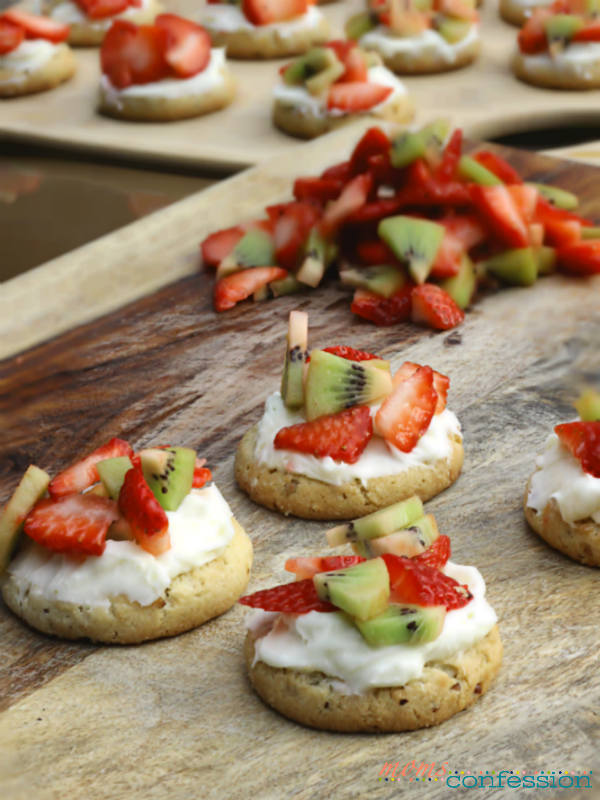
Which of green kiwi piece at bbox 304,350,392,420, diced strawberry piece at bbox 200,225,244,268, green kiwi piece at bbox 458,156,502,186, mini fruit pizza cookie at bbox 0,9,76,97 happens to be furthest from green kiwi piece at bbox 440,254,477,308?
mini fruit pizza cookie at bbox 0,9,76,97

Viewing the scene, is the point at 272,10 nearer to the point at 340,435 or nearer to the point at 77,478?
the point at 340,435

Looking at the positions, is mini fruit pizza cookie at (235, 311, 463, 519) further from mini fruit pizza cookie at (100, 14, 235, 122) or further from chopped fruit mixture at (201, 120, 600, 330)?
mini fruit pizza cookie at (100, 14, 235, 122)

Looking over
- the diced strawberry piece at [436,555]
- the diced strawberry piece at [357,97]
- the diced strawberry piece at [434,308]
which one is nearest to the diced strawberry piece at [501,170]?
the diced strawberry piece at [434,308]

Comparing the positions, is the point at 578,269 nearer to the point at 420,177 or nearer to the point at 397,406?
the point at 420,177

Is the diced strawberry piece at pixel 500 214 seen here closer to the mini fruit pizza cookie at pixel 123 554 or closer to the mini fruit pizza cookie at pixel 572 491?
the mini fruit pizza cookie at pixel 572 491

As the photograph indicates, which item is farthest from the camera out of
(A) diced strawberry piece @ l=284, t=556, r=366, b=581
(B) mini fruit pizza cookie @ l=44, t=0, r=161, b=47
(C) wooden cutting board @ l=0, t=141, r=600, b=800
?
(B) mini fruit pizza cookie @ l=44, t=0, r=161, b=47

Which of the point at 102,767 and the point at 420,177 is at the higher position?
the point at 420,177

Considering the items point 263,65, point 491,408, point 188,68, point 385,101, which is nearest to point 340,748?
point 491,408
